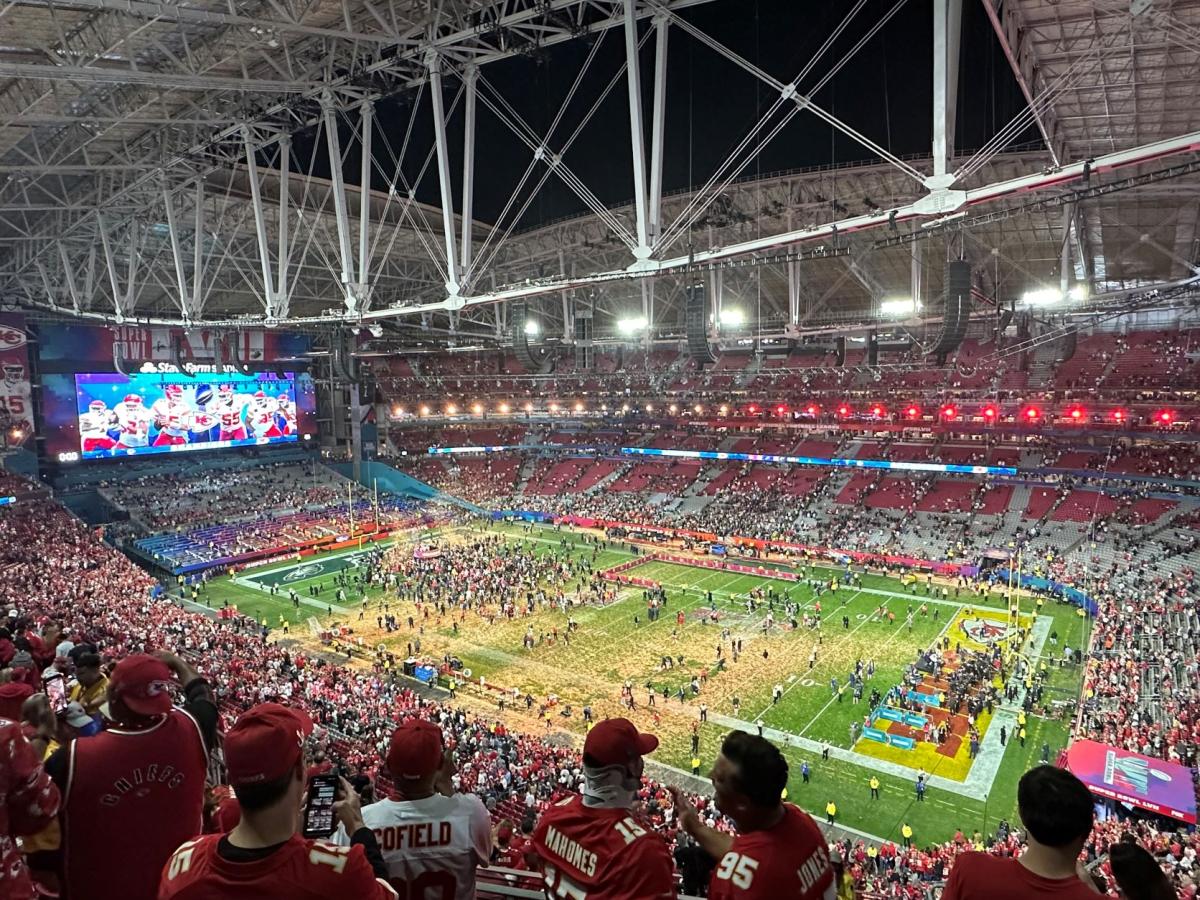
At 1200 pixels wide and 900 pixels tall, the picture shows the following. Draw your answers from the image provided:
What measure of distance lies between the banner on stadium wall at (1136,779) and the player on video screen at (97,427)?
49.6m

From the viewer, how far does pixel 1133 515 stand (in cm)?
3391

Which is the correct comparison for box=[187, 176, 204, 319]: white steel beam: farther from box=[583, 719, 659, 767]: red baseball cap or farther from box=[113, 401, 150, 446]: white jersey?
box=[113, 401, 150, 446]: white jersey

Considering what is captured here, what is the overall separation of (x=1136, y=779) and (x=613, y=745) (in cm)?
1666

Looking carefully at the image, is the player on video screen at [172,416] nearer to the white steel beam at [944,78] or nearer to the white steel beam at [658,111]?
the white steel beam at [658,111]

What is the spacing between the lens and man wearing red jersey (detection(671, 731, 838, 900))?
2.34 m

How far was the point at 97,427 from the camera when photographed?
43969 mm

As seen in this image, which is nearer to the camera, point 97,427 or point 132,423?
point 97,427

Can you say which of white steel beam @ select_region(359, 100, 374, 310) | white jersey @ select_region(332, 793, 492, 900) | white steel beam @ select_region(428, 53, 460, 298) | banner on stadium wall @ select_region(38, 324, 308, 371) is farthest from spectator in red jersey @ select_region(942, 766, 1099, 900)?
→ banner on stadium wall @ select_region(38, 324, 308, 371)

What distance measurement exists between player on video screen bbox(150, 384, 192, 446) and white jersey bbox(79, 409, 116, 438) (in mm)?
2341

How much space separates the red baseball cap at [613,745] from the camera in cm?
255

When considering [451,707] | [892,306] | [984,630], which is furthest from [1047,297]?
[451,707]

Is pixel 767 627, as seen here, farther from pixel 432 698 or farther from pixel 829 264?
pixel 829 264

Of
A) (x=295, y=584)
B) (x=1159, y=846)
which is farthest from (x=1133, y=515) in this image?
(x=295, y=584)

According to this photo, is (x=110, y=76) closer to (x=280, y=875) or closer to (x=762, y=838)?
(x=280, y=875)
